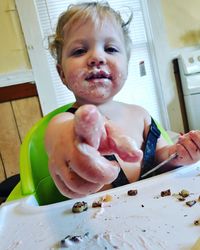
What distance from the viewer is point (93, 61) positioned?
1.83 ft

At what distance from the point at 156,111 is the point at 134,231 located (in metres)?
1.45

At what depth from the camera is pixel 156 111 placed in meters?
1.79

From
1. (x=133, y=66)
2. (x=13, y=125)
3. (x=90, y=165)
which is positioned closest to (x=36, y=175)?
(x=90, y=165)

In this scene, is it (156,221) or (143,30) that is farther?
(143,30)

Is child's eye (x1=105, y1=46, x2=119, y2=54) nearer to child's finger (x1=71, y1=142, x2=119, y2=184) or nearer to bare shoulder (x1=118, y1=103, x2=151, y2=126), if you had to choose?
bare shoulder (x1=118, y1=103, x2=151, y2=126)

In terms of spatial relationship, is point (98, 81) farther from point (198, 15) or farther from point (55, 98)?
point (198, 15)

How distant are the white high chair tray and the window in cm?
110

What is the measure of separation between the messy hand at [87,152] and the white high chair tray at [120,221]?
0.45 feet

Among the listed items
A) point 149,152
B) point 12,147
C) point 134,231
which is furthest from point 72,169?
point 12,147

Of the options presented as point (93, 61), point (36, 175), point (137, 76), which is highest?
point (93, 61)

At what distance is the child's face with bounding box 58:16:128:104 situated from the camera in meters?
0.57

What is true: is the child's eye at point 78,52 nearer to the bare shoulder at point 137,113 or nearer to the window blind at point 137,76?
the bare shoulder at point 137,113

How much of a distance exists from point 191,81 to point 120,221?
1.36 m

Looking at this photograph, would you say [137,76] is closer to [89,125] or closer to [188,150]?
[188,150]
